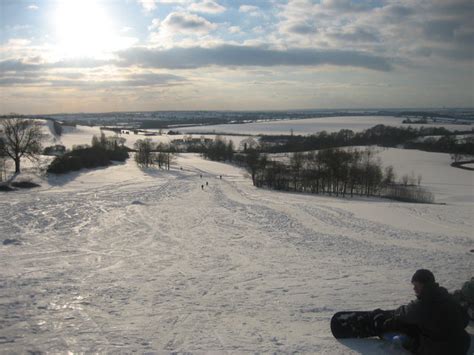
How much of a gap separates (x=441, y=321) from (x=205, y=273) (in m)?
8.61

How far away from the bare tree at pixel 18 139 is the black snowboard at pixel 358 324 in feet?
175

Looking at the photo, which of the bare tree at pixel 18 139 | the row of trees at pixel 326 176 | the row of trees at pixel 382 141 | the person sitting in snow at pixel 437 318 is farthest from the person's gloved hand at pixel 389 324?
the row of trees at pixel 382 141

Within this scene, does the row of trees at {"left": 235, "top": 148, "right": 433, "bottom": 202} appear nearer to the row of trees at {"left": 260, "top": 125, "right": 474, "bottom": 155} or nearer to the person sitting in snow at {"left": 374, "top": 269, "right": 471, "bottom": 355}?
the person sitting in snow at {"left": 374, "top": 269, "right": 471, "bottom": 355}

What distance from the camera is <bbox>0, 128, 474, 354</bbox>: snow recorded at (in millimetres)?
8055

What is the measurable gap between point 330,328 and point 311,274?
15.6ft

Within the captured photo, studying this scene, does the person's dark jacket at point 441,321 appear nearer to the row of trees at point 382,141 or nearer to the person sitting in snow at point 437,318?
the person sitting in snow at point 437,318

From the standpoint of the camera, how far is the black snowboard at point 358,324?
24.9 feet

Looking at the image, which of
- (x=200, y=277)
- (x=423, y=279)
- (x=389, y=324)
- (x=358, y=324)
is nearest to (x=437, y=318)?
(x=423, y=279)

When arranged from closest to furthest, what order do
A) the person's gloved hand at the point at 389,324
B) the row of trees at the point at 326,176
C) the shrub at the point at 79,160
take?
the person's gloved hand at the point at 389,324 < the shrub at the point at 79,160 < the row of trees at the point at 326,176

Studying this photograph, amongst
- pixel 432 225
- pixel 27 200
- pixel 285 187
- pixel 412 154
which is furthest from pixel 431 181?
pixel 27 200

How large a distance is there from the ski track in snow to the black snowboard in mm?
210

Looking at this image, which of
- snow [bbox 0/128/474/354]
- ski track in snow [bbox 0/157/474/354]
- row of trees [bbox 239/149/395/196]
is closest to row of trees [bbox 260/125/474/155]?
row of trees [bbox 239/149/395/196]

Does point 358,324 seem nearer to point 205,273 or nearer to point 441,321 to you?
point 441,321

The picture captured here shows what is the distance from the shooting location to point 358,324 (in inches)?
303
